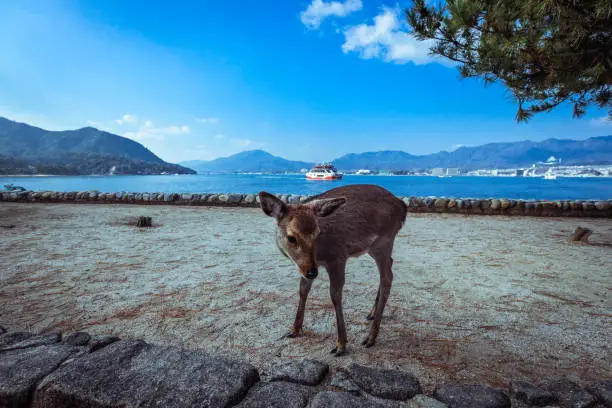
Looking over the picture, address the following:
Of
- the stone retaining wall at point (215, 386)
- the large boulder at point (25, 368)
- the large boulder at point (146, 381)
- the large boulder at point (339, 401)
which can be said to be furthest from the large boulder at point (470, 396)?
the large boulder at point (25, 368)

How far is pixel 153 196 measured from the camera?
53.4 feet

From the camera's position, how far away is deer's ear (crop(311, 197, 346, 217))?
279 centimetres

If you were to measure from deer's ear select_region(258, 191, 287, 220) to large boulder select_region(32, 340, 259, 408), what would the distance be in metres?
1.27

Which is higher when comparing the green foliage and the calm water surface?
the green foliage

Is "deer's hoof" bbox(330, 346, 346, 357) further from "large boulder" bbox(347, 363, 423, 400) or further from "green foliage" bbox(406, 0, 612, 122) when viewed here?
"green foliage" bbox(406, 0, 612, 122)

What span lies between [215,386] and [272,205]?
1.47 metres

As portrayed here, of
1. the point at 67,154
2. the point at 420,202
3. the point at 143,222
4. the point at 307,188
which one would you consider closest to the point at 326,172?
the point at 307,188

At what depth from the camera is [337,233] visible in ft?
9.91

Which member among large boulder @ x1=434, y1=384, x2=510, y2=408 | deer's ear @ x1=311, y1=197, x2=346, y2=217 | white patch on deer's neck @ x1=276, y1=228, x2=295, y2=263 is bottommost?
large boulder @ x1=434, y1=384, x2=510, y2=408

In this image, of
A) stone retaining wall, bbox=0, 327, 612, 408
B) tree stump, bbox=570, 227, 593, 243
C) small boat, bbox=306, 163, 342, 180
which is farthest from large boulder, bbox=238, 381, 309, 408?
small boat, bbox=306, 163, 342, 180

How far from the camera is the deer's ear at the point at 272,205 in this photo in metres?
2.79

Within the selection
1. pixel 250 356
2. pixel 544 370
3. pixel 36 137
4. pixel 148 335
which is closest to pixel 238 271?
pixel 148 335

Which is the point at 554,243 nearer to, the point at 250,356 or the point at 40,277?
the point at 250,356

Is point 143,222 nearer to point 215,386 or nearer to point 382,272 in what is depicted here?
point 382,272
